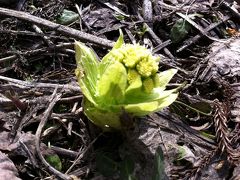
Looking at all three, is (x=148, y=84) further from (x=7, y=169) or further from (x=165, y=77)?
(x=7, y=169)

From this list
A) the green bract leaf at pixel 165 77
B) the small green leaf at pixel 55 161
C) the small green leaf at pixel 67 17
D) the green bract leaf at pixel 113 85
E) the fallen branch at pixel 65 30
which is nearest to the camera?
the green bract leaf at pixel 113 85

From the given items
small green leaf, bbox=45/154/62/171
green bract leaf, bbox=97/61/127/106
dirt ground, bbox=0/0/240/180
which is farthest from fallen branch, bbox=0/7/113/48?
small green leaf, bbox=45/154/62/171

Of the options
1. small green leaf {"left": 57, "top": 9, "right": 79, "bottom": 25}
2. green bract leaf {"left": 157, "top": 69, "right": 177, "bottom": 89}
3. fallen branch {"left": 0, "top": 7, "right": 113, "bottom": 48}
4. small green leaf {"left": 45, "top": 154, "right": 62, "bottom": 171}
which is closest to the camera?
small green leaf {"left": 45, "top": 154, "right": 62, "bottom": 171}

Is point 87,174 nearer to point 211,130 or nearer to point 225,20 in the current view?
point 211,130

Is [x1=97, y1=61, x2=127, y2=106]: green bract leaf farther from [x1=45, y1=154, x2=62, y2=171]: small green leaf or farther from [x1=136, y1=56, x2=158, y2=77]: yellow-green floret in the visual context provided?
[x1=45, y1=154, x2=62, y2=171]: small green leaf

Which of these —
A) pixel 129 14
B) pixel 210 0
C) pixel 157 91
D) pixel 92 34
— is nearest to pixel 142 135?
pixel 157 91

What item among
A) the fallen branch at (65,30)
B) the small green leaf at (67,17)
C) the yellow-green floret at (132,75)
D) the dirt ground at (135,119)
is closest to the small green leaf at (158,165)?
the dirt ground at (135,119)

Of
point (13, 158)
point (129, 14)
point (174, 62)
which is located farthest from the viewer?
point (129, 14)

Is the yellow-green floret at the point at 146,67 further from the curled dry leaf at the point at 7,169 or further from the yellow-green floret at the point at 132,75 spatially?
the curled dry leaf at the point at 7,169
